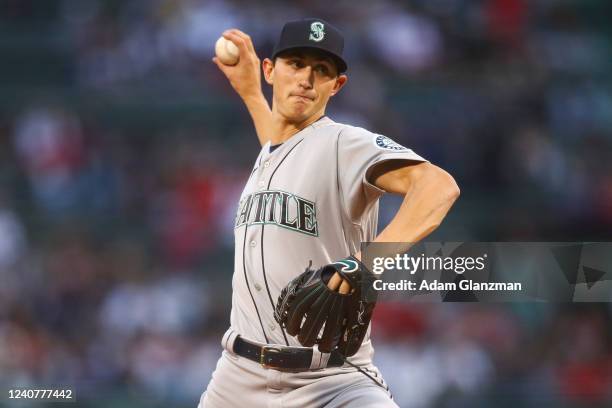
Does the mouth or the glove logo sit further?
the mouth

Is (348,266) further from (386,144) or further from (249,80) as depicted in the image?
(249,80)

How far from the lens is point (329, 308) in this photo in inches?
92.5

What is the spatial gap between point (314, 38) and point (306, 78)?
0.39 ft

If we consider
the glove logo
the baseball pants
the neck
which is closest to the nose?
the neck

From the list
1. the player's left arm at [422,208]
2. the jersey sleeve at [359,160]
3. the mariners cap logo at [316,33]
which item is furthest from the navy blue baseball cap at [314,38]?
the player's left arm at [422,208]

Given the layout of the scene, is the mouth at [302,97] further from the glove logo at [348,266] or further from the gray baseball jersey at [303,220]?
the glove logo at [348,266]

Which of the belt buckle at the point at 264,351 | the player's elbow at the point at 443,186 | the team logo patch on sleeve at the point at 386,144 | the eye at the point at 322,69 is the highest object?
the eye at the point at 322,69

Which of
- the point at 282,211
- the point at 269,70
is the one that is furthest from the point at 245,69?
the point at 282,211

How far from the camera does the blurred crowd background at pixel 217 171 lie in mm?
6207

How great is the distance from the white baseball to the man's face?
82 cm

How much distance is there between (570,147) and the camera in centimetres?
772

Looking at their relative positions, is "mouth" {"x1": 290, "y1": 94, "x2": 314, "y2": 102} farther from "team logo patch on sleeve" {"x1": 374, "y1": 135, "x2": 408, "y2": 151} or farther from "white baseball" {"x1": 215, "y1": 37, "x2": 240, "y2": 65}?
"white baseball" {"x1": 215, "y1": 37, "x2": 240, "y2": 65}

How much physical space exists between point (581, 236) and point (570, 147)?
927 millimetres

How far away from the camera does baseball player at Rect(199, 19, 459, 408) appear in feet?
7.88
